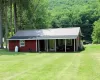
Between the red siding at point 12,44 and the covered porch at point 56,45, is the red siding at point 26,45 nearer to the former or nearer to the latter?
the red siding at point 12,44

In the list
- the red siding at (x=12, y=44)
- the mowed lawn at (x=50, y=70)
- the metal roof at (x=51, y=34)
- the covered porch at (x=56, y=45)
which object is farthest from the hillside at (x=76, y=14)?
the mowed lawn at (x=50, y=70)

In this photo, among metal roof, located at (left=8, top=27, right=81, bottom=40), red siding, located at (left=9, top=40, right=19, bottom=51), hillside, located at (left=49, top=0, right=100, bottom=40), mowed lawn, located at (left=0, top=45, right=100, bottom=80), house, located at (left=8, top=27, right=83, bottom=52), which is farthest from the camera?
hillside, located at (left=49, top=0, right=100, bottom=40)

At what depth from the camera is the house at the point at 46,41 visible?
35.1 metres

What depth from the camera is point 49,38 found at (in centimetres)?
3450

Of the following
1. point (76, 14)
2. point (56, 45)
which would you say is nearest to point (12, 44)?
point (56, 45)

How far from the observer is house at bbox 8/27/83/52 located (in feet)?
115

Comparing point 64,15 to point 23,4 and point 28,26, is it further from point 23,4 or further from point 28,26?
point 23,4

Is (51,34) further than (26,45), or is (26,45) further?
(51,34)

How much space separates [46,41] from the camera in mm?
37062

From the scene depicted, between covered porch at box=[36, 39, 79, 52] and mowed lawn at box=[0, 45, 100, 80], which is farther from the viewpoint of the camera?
covered porch at box=[36, 39, 79, 52]

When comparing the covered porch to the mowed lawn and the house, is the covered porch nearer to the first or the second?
the house

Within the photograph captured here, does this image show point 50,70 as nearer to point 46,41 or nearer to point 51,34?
point 51,34

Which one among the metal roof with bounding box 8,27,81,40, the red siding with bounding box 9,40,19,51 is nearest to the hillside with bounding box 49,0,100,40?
the metal roof with bounding box 8,27,81,40

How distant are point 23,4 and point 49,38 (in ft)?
37.3
